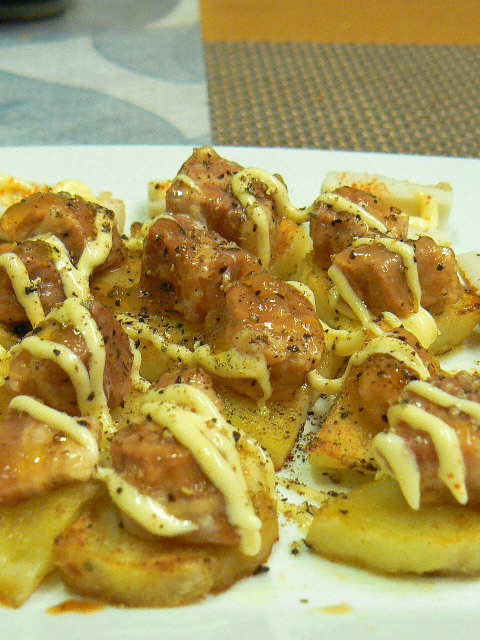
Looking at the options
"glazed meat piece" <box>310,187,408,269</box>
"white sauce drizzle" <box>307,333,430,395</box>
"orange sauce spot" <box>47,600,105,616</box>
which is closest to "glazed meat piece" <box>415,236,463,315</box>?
"glazed meat piece" <box>310,187,408,269</box>

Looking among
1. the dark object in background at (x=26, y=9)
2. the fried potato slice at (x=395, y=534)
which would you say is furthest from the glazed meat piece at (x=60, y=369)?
the dark object in background at (x=26, y=9)

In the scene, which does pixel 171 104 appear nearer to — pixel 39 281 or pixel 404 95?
pixel 404 95

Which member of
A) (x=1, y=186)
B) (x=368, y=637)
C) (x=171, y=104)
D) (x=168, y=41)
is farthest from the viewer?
(x=168, y=41)

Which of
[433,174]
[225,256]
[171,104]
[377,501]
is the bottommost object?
[171,104]

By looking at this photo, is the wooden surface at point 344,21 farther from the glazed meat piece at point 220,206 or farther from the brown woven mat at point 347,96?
the glazed meat piece at point 220,206

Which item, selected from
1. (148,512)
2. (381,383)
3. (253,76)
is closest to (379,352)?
(381,383)

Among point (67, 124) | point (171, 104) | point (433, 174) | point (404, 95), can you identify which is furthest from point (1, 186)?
point (404, 95)
